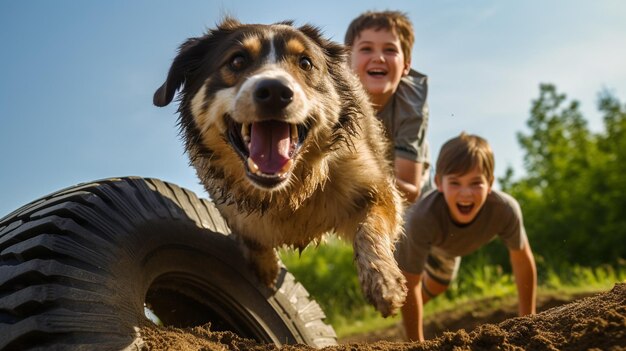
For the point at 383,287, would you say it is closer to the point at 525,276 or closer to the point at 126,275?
Result: the point at 126,275

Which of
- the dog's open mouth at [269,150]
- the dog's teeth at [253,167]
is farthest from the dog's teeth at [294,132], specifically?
the dog's teeth at [253,167]

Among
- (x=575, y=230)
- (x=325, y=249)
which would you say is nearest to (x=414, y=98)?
(x=325, y=249)

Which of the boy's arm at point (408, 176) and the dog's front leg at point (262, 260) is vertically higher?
the boy's arm at point (408, 176)

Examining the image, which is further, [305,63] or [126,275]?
[305,63]

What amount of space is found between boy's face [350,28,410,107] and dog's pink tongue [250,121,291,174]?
2052 mm

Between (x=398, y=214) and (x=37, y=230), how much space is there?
2269mm

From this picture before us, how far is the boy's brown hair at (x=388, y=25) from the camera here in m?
5.91

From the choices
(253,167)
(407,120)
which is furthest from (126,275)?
(407,120)

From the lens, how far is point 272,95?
11.0 feet

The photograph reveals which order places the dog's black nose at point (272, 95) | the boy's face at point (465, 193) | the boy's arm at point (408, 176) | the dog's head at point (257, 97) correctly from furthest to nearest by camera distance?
the boy's face at point (465, 193) < the boy's arm at point (408, 176) < the dog's head at point (257, 97) < the dog's black nose at point (272, 95)

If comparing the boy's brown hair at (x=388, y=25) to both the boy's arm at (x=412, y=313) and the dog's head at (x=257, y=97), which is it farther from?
the boy's arm at (x=412, y=313)

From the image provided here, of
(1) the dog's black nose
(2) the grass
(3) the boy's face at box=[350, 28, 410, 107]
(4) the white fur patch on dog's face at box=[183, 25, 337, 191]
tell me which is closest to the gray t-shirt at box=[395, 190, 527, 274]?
(3) the boy's face at box=[350, 28, 410, 107]

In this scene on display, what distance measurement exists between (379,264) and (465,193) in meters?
2.25

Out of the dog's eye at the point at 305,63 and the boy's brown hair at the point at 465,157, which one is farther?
the boy's brown hair at the point at 465,157
